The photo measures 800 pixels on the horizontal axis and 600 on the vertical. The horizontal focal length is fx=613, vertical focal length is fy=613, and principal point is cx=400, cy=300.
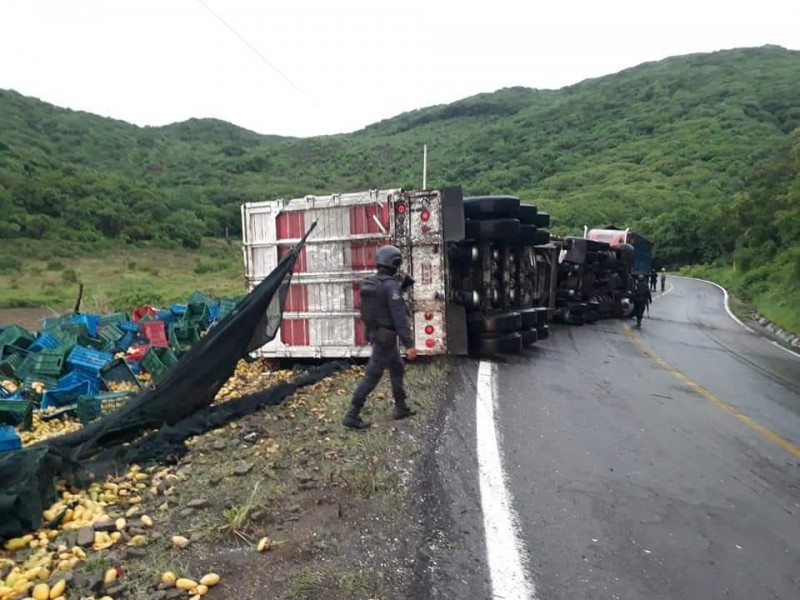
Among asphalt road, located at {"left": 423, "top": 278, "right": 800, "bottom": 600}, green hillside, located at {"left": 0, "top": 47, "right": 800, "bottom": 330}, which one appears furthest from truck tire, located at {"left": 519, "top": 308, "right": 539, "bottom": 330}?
green hillside, located at {"left": 0, "top": 47, "right": 800, "bottom": 330}

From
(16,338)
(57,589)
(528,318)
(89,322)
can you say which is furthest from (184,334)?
(57,589)

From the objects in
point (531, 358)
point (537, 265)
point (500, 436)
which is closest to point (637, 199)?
point (537, 265)

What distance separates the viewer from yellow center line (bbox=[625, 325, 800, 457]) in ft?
19.4

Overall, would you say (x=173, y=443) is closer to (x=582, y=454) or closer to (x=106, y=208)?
(x=582, y=454)

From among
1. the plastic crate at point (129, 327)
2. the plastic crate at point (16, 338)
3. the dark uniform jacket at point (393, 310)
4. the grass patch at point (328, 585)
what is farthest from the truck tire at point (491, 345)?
the plastic crate at point (16, 338)

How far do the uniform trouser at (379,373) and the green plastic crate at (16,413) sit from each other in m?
3.71

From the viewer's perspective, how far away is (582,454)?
5.20 meters

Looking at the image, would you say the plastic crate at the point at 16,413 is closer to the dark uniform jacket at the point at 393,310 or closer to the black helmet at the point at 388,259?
the dark uniform jacket at the point at 393,310

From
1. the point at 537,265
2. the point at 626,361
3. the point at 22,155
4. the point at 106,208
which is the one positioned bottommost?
the point at 626,361

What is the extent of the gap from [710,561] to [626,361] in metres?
7.71

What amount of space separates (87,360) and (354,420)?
16.2 feet

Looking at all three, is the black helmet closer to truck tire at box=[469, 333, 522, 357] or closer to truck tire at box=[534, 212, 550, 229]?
truck tire at box=[469, 333, 522, 357]

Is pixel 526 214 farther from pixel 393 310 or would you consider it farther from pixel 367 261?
pixel 393 310

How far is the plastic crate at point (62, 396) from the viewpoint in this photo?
24.4ft
